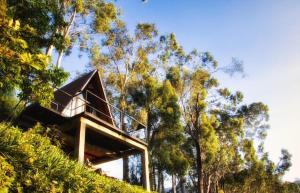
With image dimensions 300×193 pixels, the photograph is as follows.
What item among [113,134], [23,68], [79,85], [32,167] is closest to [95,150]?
[113,134]

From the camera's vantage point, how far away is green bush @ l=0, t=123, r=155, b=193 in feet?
19.6

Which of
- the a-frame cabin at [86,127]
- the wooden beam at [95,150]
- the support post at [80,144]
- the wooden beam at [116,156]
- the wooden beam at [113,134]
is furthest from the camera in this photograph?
the wooden beam at [116,156]

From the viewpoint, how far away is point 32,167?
645 cm

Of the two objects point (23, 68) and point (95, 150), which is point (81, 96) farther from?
point (23, 68)

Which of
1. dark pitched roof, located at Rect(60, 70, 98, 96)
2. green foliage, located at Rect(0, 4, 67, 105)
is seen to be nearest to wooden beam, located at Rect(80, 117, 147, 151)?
dark pitched roof, located at Rect(60, 70, 98, 96)

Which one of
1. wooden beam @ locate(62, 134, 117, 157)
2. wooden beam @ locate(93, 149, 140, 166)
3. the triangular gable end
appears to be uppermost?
the triangular gable end

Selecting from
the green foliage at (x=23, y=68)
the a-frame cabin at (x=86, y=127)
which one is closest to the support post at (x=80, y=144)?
the a-frame cabin at (x=86, y=127)

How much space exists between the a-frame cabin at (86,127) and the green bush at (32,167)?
4.93 metres

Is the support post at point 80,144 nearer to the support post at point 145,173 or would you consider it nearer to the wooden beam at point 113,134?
the wooden beam at point 113,134

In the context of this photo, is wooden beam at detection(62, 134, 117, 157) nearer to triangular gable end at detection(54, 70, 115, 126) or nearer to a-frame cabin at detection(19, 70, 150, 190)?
a-frame cabin at detection(19, 70, 150, 190)

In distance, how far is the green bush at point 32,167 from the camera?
5.98 meters

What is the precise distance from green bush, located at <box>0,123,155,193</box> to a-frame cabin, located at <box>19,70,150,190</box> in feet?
16.2

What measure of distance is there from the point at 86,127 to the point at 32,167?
7.66 metres

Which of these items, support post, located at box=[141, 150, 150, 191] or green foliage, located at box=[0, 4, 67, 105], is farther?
support post, located at box=[141, 150, 150, 191]
